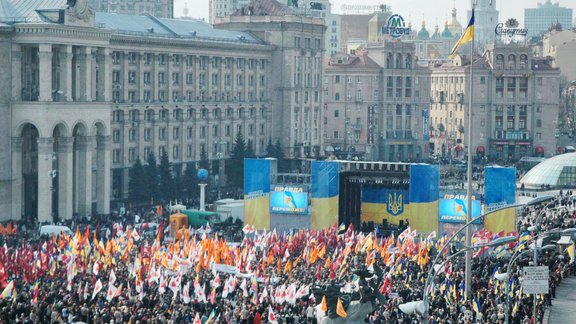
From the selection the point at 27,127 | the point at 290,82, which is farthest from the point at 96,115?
the point at 290,82

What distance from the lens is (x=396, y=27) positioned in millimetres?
137000

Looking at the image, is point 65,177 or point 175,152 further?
point 175,152

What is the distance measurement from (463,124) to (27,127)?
7356 centimetres

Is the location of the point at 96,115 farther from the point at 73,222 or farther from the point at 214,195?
the point at 214,195

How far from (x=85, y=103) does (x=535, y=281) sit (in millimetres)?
41807

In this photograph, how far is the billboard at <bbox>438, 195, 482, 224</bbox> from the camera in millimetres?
71062

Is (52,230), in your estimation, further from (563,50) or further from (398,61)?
(563,50)

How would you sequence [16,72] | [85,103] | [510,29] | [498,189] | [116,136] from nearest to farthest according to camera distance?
[498,189] → [16,72] → [85,103] → [116,136] → [510,29]

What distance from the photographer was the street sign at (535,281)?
4716cm

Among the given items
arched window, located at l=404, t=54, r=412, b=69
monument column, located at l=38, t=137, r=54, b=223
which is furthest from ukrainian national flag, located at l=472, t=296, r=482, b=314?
arched window, located at l=404, t=54, r=412, b=69

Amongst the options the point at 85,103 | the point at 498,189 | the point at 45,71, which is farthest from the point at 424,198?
the point at 45,71

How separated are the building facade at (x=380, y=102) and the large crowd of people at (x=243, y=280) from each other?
7402cm

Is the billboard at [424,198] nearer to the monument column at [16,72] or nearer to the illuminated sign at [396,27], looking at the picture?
the monument column at [16,72]

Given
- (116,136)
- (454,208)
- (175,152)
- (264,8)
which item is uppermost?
(264,8)
